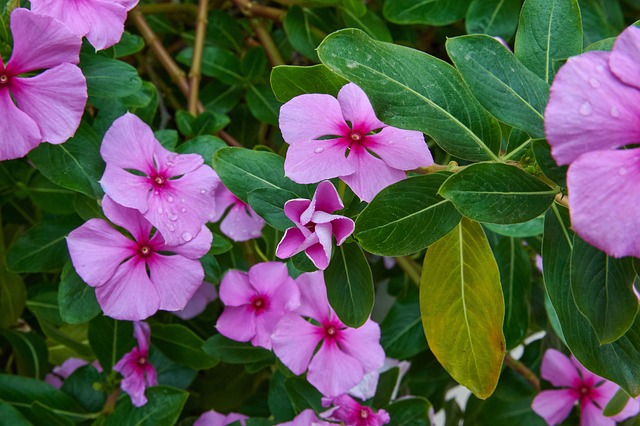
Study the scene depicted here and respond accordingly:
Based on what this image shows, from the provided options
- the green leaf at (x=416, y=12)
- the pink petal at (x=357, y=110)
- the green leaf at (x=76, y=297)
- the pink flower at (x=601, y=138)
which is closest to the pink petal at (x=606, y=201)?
the pink flower at (x=601, y=138)

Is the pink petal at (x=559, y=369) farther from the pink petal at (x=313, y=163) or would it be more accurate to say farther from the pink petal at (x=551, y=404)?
the pink petal at (x=313, y=163)

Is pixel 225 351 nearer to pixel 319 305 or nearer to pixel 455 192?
pixel 319 305

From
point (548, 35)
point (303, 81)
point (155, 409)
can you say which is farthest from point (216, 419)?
point (548, 35)

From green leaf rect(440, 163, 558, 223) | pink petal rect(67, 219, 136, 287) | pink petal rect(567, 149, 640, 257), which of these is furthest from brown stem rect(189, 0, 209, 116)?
pink petal rect(567, 149, 640, 257)

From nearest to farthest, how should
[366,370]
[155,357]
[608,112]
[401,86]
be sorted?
[608,112], [401,86], [366,370], [155,357]

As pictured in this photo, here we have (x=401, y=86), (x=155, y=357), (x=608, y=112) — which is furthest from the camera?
(x=155, y=357)

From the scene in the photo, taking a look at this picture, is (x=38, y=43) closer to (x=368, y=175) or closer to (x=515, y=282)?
(x=368, y=175)

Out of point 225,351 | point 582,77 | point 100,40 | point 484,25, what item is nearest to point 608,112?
point 582,77

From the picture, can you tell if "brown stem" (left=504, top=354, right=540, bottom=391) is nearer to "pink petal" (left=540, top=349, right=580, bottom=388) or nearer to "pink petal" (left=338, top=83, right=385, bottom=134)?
"pink petal" (left=540, top=349, right=580, bottom=388)
